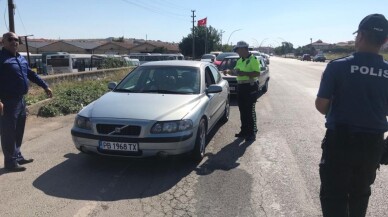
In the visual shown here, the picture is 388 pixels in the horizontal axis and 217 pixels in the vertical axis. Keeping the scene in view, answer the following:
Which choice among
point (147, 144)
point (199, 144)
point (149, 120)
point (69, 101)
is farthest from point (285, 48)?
Answer: point (147, 144)

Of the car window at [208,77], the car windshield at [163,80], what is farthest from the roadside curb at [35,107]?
the car window at [208,77]

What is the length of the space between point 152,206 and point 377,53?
8.61ft

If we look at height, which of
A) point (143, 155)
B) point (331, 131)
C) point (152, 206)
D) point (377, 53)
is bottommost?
point (152, 206)

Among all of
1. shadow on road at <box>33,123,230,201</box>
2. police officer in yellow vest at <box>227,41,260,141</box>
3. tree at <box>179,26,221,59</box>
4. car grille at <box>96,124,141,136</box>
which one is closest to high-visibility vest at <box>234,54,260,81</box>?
police officer in yellow vest at <box>227,41,260,141</box>

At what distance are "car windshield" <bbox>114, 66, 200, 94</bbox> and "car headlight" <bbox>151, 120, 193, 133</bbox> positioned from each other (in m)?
1.14

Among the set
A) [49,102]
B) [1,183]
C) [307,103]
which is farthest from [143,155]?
[307,103]

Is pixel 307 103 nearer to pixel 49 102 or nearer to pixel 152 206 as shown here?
pixel 49 102

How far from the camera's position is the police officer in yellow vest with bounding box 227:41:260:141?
22.7 feet

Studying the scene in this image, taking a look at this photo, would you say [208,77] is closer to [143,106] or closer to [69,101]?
[143,106]

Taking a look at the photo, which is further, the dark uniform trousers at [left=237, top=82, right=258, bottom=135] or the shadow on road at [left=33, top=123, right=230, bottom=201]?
the dark uniform trousers at [left=237, top=82, right=258, bottom=135]

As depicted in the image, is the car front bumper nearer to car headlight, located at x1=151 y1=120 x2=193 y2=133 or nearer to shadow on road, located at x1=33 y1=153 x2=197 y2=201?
car headlight, located at x1=151 y1=120 x2=193 y2=133

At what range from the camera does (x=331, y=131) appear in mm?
2848

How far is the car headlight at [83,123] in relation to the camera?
5160mm

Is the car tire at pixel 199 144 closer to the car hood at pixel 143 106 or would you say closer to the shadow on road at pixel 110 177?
the shadow on road at pixel 110 177
